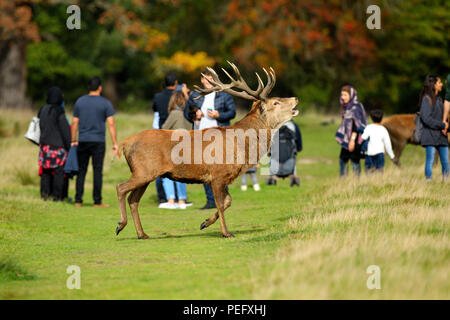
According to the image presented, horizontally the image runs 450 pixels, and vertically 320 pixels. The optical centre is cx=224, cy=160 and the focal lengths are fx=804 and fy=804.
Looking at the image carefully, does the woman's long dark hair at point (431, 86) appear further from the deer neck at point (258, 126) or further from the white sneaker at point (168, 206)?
the white sneaker at point (168, 206)

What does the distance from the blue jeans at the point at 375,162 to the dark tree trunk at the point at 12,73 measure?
24217 millimetres

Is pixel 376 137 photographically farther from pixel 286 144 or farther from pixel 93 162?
pixel 93 162

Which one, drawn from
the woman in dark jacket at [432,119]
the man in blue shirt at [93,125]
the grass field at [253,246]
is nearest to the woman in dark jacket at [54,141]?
the man in blue shirt at [93,125]

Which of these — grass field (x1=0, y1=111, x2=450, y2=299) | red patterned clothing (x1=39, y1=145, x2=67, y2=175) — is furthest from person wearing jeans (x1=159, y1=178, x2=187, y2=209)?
red patterned clothing (x1=39, y1=145, x2=67, y2=175)

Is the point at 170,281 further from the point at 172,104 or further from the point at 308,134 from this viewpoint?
the point at 308,134

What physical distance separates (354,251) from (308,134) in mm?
25021

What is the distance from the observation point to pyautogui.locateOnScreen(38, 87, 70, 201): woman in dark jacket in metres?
16.0

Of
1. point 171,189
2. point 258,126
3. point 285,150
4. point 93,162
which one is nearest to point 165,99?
point 171,189

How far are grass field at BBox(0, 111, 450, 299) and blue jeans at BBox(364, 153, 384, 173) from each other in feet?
1.06

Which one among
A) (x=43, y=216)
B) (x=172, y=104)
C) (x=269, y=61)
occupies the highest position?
(x=269, y=61)

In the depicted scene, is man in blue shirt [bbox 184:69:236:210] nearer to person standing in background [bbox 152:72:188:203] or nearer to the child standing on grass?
person standing in background [bbox 152:72:188:203]

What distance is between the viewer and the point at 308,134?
3322cm

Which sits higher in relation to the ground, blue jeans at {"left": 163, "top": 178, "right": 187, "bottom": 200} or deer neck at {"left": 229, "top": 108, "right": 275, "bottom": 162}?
deer neck at {"left": 229, "top": 108, "right": 275, "bottom": 162}
